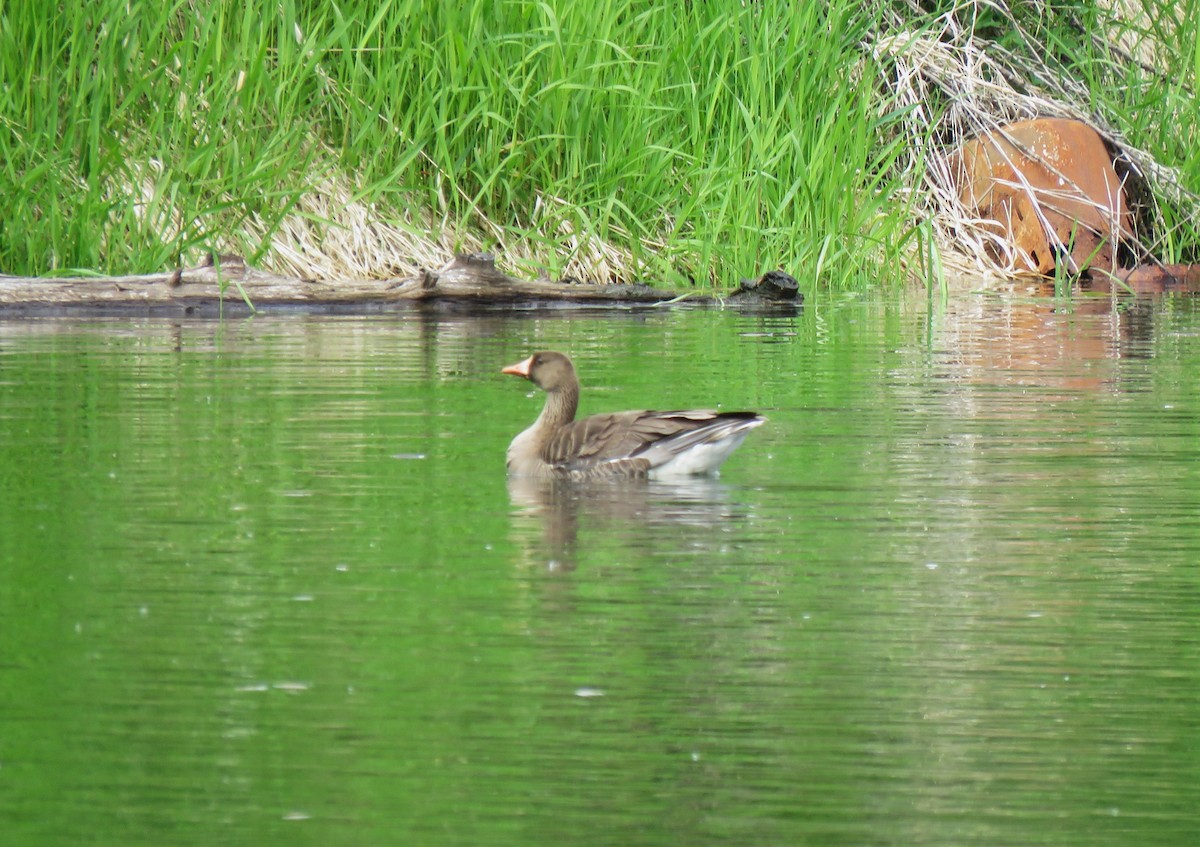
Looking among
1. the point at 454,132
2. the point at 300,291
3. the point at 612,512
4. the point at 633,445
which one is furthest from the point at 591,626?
the point at 454,132

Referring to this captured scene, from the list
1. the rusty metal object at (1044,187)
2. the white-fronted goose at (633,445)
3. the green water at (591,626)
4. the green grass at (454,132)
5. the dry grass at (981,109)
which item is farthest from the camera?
the rusty metal object at (1044,187)

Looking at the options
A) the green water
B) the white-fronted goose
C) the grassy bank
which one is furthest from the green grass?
the white-fronted goose

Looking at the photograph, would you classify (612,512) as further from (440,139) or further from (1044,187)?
(1044,187)

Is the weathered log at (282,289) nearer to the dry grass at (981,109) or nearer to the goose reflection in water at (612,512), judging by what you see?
the dry grass at (981,109)

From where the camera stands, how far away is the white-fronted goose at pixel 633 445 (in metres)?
6.45

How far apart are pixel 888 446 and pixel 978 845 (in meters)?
4.11

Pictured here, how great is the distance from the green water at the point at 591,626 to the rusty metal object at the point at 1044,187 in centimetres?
922

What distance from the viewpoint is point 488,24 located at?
1365 cm

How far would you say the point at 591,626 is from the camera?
4.21m

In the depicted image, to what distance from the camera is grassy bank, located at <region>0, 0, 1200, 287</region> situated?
12086mm

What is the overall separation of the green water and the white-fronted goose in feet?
0.43

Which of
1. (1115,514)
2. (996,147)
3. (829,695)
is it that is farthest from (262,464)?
(996,147)

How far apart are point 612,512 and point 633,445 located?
2.42 ft

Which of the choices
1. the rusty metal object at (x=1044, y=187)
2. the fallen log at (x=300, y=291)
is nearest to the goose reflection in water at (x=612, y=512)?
the fallen log at (x=300, y=291)
